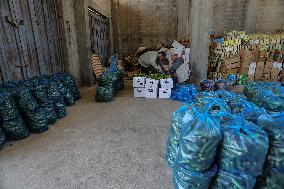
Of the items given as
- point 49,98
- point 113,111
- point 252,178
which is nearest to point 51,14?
point 49,98

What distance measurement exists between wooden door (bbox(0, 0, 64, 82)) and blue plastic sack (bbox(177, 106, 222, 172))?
3804mm

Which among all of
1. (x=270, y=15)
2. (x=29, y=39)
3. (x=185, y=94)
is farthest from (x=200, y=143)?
(x=270, y=15)

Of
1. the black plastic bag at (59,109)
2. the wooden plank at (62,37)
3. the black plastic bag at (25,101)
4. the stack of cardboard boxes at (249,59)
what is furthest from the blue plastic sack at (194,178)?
the stack of cardboard boxes at (249,59)

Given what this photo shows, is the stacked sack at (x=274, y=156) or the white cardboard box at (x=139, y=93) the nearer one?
the stacked sack at (x=274, y=156)

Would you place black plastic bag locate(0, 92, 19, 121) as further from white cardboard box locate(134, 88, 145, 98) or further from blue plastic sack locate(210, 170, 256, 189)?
white cardboard box locate(134, 88, 145, 98)

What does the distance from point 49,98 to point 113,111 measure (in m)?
1.33

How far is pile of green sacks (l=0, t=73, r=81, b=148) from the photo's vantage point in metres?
2.98

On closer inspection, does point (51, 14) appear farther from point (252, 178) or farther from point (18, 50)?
point (252, 178)

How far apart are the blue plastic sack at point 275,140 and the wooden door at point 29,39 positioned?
433 cm

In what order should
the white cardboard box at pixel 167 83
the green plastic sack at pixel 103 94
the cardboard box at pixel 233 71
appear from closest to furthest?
the green plastic sack at pixel 103 94 → the white cardboard box at pixel 167 83 → the cardboard box at pixel 233 71

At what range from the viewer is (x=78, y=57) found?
682 cm

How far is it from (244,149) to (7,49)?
4416 millimetres

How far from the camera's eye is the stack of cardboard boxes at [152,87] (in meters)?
5.38

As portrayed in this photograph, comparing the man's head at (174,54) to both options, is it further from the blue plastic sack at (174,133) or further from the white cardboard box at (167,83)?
the blue plastic sack at (174,133)
